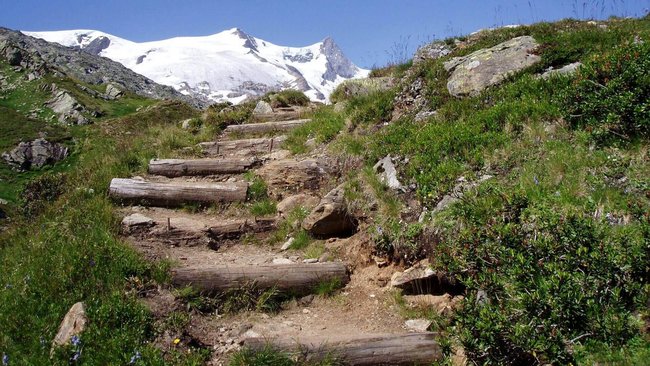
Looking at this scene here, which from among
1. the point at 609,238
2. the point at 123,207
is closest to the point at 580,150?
the point at 609,238

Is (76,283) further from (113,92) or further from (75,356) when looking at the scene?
(113,92)

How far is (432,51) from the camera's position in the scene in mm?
14891

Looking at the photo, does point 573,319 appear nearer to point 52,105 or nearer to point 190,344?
point 190,344

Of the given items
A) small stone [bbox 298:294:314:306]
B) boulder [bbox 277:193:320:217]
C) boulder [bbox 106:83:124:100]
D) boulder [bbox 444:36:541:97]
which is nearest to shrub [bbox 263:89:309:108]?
boulder [bbox 444:36:541:97]

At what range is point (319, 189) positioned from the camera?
8914 mm

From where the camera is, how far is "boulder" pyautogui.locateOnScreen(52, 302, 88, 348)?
472 centimetres

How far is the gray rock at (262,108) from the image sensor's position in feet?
50.1

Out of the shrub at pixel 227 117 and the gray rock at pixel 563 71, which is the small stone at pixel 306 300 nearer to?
the gray rock at pixel 563 71

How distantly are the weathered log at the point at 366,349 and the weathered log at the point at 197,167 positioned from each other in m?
5.92

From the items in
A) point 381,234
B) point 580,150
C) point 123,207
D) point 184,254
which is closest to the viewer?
point 580,150

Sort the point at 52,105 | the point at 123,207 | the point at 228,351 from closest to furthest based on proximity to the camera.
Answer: the point at 228,351, the point at 123,207, the point at 52,105

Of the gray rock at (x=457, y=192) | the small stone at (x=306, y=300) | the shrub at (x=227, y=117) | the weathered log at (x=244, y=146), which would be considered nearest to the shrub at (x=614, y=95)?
the gray rock at (x=457, y=192)

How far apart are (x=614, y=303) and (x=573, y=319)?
0.34 meters

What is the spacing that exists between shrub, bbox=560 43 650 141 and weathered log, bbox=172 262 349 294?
12.9 feet
